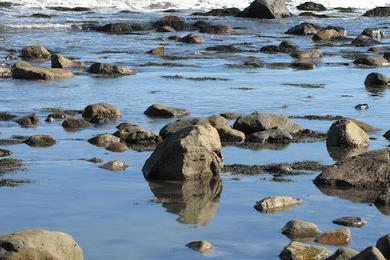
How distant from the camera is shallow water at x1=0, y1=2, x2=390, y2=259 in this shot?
952cm

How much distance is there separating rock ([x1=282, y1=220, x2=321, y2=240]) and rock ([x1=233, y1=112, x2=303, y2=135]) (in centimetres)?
575

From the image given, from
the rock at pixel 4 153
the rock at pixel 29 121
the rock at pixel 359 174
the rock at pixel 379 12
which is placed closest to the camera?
the rock at pixel 359 174

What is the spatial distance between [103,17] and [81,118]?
27630mm

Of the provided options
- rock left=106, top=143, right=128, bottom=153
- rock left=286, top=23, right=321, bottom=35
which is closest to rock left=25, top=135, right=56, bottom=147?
rock left=106, top=143, right=128, bottom=153

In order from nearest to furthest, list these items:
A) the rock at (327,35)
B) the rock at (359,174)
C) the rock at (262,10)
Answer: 1. the rock at (359,174)
2. the rock at (327,35)
3. the rock at (262,10)

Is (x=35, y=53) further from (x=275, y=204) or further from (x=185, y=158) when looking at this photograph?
(x=275, y=204)

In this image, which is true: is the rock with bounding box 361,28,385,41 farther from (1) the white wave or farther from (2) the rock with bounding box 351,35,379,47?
(1) the white wave

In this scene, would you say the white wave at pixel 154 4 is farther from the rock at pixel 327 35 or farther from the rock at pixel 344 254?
the rock at pixel 344 254

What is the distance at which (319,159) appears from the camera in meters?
13.7

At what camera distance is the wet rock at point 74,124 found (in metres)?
16.0

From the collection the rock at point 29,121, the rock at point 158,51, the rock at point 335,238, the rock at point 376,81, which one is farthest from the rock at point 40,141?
the rock at point 158,51

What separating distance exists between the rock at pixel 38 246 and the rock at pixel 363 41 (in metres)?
26.1

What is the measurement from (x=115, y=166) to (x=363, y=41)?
72.9ft

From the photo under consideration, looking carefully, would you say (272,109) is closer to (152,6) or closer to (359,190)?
(359,190)
